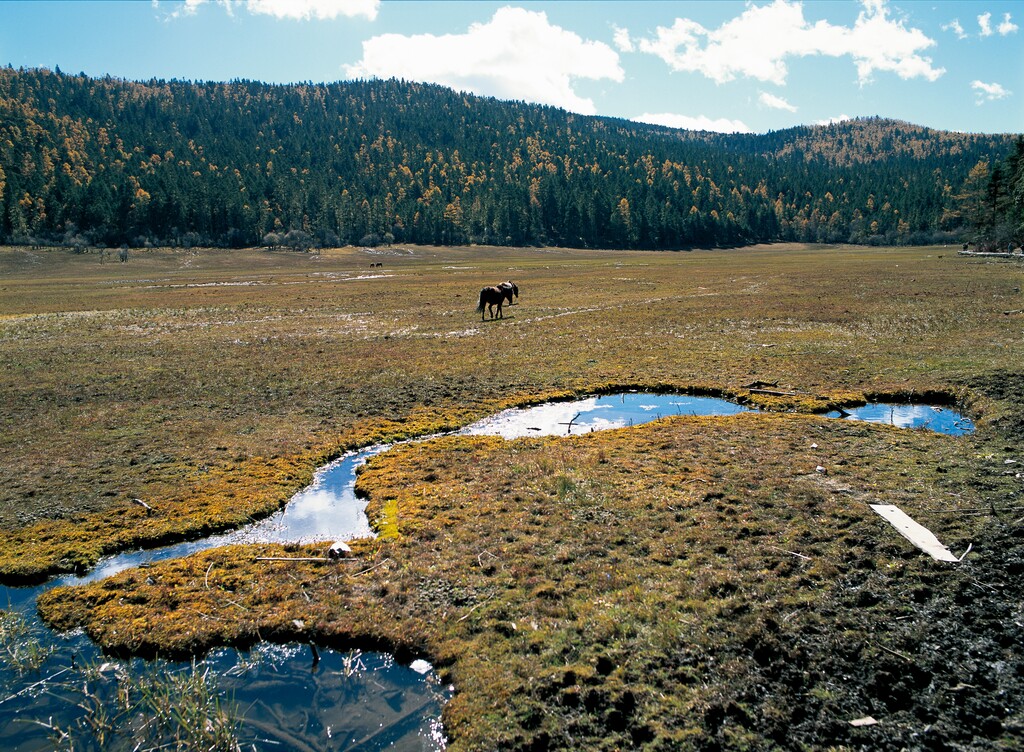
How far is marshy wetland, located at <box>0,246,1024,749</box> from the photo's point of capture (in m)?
6.61

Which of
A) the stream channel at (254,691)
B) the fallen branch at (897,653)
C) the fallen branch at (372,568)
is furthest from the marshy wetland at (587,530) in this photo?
the stream channel at (254,691)

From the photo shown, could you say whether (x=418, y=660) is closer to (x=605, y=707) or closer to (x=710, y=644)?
(x=605, y=707)

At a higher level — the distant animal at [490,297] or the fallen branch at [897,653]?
the distant animal at [490,297]

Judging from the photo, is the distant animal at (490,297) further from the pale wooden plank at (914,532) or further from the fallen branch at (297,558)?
the pale wooden plank at (914,532)

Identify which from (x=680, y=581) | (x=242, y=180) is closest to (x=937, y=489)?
(x=680, y=581)

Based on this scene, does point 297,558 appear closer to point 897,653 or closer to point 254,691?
point 254,691

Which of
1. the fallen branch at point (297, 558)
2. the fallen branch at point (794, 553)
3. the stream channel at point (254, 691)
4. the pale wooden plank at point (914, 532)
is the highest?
the pale wooden plank at point (914, 532)

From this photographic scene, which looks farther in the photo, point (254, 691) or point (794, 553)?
point (794, 553)

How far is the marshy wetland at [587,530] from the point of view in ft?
21.7

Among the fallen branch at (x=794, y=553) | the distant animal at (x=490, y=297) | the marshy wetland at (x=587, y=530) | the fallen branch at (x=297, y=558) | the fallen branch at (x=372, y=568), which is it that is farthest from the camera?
the distant animal at (x=490, y=297)

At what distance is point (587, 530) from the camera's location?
34.9 ft

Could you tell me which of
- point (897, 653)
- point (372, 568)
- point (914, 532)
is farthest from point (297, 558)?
point (914, 532)

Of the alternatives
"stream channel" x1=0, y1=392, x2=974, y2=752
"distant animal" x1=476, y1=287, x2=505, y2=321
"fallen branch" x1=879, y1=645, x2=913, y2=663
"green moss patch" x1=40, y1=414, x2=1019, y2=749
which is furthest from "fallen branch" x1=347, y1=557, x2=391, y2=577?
"distant animal" x1=476, y1=287, x2=505, y2=321

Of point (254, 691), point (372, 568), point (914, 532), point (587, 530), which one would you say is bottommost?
point (254, 691)
